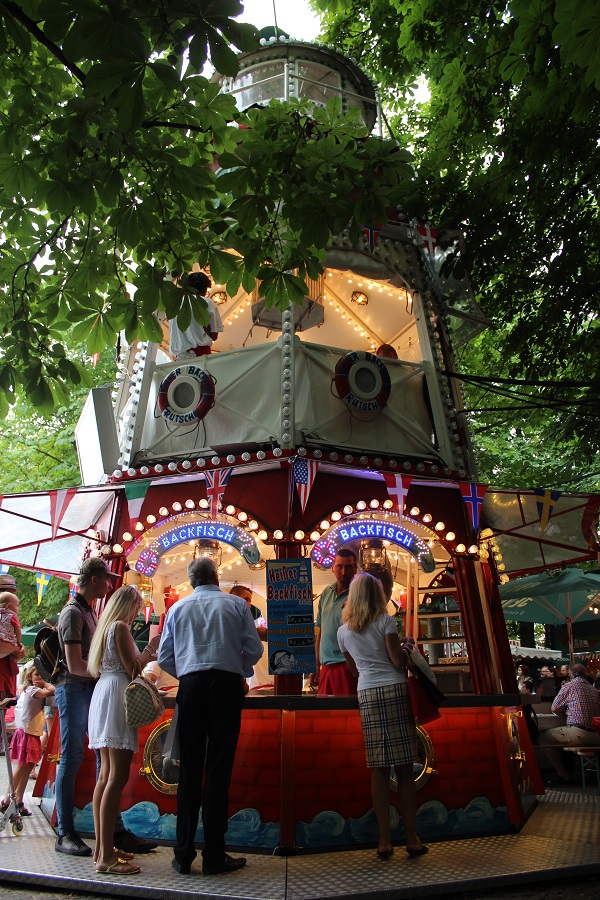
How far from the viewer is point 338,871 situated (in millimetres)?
5449

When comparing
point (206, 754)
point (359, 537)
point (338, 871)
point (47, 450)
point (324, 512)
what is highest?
point (47, 450)

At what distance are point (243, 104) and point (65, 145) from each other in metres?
9.13

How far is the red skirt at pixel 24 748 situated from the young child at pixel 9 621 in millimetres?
1083

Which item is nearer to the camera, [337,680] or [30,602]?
[337,680]

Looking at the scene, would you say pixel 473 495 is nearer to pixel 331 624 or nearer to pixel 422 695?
pixel 331 624

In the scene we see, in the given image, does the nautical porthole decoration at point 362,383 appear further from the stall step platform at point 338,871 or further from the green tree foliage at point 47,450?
the green tree foliage at point 47,450

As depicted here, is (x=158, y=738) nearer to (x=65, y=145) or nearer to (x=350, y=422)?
(x=350, y=422)

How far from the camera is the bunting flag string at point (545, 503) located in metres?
8.52

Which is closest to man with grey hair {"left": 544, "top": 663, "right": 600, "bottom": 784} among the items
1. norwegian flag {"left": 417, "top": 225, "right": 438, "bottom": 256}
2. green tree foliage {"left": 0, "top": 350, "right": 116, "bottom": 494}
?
norwegian flag {"left": 417, "top": 225, "right": 438, "bottom": 256}

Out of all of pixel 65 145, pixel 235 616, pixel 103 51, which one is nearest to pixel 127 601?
pixel 235 616

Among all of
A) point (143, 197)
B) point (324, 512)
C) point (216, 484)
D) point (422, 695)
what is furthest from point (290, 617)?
point (143, 197)

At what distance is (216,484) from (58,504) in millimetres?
1838

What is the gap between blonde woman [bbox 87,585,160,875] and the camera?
17.0ft

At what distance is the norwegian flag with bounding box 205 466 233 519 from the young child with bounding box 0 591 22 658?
2.36 meters
